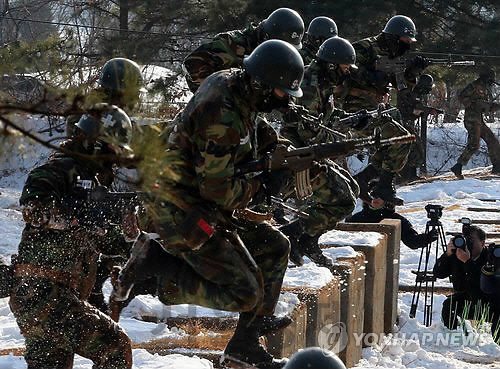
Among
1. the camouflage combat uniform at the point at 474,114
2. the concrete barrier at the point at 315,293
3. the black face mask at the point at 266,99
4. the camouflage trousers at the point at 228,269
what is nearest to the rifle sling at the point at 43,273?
the camouflage trousers at the point at 228,269

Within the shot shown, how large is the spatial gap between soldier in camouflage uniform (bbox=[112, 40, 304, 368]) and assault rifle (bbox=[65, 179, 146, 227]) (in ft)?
0.82

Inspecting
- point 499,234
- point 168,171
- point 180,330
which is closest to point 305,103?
point 180,330

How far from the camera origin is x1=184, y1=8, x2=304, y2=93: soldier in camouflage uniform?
342 inches

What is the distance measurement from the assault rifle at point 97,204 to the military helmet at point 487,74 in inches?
657

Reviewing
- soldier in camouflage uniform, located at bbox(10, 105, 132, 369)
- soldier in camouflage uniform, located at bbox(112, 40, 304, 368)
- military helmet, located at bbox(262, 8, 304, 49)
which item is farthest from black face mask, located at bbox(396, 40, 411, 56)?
soldier in camouflage uniform, located at bbox(10, 105, 132, 369)

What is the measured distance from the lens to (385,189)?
12.3 m

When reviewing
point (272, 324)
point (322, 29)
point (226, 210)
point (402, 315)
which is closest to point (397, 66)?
point (322, 29)

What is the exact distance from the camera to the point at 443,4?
2228 cm

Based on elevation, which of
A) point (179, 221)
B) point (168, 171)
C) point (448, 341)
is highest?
point (168, 171)

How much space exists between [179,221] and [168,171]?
2533mm

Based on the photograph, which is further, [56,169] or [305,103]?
[305,103]

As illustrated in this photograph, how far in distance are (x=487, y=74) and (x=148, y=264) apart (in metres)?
17.0

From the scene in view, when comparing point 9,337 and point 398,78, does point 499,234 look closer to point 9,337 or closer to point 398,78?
point 398,78

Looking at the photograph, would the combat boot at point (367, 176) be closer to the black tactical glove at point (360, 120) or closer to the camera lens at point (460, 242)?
the camera lens at point (460, 242)
